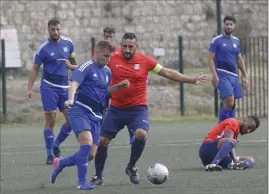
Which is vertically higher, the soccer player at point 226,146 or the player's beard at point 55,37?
the player's beard at point 55,37

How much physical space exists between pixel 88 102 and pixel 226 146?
2.28 m

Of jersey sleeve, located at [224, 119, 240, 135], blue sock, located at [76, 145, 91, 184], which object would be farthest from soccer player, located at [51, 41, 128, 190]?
jersey sleeve, located at [224, 119, 240, 135]

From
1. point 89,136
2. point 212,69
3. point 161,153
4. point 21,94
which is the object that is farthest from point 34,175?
point 21,94

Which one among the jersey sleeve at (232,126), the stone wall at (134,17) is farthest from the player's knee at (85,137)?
the stone wall at (134,17)

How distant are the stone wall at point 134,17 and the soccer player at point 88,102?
20.9 metres

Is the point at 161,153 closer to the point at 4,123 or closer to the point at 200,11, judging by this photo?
the point at 4,123

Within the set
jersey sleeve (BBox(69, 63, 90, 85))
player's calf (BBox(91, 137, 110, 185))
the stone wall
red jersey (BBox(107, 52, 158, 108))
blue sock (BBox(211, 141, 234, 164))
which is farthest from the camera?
the stone wall

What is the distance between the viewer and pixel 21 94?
2833cm

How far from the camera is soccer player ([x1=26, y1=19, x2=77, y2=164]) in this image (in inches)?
647

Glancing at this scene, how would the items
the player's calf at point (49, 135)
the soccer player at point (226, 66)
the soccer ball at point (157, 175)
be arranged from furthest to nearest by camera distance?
1. the soccer player at point (226, 66)
2. the player's calf at point (49, 135)
3. the soccer ball at point (157, 175)

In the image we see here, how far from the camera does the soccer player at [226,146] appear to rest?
47.1ft

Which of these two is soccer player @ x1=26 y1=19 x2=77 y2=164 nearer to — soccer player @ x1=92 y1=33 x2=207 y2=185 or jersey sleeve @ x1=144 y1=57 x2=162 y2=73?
soccer player @ x1=92 y1=33 x2=207 y2=185

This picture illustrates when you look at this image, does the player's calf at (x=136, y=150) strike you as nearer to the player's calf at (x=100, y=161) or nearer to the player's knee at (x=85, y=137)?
the player's calf at (x=100, y=161)

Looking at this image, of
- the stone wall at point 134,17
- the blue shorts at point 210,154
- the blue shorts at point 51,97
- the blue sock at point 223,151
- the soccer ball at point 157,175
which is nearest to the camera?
the soccer ball at point 157,175
